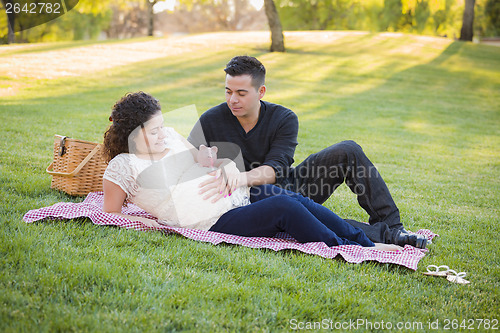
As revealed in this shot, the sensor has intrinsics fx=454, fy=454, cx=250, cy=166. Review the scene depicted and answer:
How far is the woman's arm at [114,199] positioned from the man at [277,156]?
568 millimetres

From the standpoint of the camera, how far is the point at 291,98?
13.3m

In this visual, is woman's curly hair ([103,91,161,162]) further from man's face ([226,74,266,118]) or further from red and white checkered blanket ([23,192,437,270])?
man's face ([226,74,266,118])

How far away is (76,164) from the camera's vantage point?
4.26 meters

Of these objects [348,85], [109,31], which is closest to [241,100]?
[348,85]

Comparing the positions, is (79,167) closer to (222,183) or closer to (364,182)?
(222,183)

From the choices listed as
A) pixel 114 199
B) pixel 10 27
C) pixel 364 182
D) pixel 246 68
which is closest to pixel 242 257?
pixel 114 199

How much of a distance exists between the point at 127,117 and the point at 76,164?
1228 millimetres

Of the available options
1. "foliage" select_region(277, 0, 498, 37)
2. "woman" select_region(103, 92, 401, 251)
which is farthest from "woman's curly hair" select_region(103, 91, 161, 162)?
"foliage" select_region(277, 0, 498, 37)

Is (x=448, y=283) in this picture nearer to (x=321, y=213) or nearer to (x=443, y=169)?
(x=321, y=213)

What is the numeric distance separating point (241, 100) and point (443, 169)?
15.3 feet

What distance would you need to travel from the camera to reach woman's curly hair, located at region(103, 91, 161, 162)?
3.34 m

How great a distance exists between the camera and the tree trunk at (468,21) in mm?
21891

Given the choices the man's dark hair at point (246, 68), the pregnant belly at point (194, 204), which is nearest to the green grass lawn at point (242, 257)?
the pregnant belly at point (194, 204)

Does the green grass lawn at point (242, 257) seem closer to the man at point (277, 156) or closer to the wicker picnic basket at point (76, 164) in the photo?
the wicker picnic basket at point (76, 164)
